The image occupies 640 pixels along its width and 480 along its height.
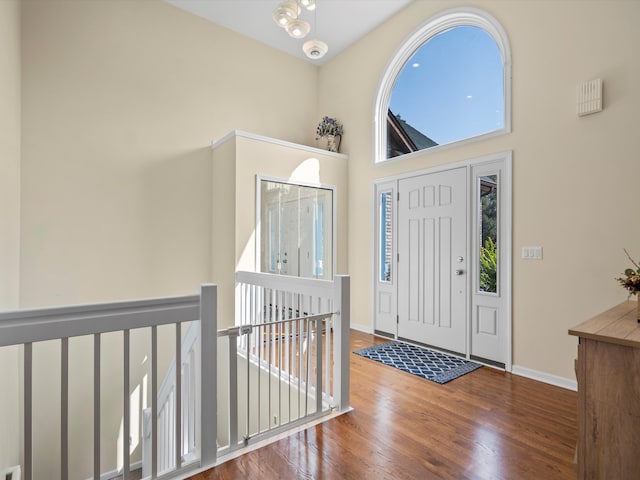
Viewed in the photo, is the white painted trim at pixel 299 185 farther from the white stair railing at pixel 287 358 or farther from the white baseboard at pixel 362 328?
the white baseboard at pixel 362 328

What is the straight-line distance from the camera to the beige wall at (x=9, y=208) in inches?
97.9

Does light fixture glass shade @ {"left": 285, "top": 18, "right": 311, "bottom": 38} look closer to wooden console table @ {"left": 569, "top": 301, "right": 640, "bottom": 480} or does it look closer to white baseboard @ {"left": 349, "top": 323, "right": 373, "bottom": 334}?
wooden console table @ {"left": 569, "top": 301, "right": 640, "bottom": 480}

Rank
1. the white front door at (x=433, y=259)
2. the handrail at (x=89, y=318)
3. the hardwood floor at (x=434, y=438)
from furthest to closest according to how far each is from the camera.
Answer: the white front door at (x=433, y=259), the hardwood floor at (x=434, y=438), the handrail at (x=89, y=318)

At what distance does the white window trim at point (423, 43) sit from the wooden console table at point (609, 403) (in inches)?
90.6

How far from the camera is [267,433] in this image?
2018 millimetres

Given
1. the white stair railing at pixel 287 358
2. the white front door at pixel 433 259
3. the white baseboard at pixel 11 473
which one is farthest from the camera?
the white front door at pixel 433 259

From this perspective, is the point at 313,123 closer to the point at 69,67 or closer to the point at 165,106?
the point at 165,106

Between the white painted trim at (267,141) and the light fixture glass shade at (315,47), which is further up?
the light fixture glass shade at (315,47)

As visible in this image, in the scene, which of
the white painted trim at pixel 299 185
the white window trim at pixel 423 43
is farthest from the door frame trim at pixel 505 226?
the white painted trim at pixel 299 185

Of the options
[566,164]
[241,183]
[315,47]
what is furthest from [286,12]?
[566,164]

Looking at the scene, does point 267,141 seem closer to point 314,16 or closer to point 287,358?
point 314,16

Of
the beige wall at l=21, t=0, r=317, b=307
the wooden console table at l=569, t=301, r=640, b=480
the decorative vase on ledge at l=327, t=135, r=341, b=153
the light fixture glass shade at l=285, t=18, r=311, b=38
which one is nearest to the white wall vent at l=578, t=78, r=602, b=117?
the wooden console table at l=569, t=301, r=640, b=480

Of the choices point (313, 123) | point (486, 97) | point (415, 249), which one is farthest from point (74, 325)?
point (313, 123)

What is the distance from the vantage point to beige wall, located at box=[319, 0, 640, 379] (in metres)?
2.49
